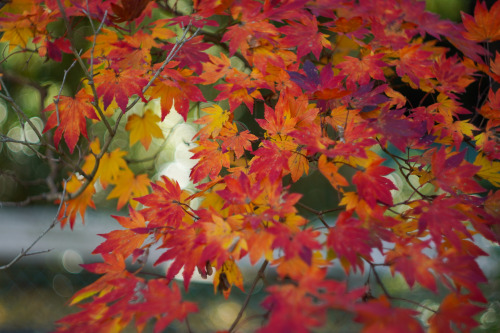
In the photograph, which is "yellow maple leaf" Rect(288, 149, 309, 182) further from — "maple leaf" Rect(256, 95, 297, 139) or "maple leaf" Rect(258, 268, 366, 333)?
"maple leaf" Rect(258, 268, 366, 333)

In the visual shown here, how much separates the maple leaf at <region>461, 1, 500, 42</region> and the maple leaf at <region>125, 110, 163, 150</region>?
Result: 1.42 metres

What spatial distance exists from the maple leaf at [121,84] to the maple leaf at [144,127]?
0.75 meters

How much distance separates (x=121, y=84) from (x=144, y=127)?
83 centimetres

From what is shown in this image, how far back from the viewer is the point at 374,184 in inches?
36.3

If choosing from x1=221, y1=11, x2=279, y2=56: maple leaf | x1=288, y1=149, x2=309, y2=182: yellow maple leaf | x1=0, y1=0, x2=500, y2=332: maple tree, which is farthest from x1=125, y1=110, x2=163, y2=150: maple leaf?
x1=288, y1=149, x2=309, y2=182: yellow maple leaf

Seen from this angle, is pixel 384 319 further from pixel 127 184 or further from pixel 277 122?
pixel 127 184

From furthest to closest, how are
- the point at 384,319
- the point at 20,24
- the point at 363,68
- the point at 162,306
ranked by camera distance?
the point at 20,24 → the point at 363,68 → the point at 162,306 → the point at 384,319

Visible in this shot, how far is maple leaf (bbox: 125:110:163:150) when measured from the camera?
1.94 m

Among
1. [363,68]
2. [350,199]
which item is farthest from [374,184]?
[363,68]

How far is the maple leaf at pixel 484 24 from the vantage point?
1.30m

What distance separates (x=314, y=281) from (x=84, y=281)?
2.32m

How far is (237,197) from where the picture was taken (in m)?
0.89

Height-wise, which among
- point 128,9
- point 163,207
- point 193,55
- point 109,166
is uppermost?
point 128,9

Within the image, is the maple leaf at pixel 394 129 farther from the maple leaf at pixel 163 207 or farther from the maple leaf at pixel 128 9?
the maple leaf at pixel 128 9
